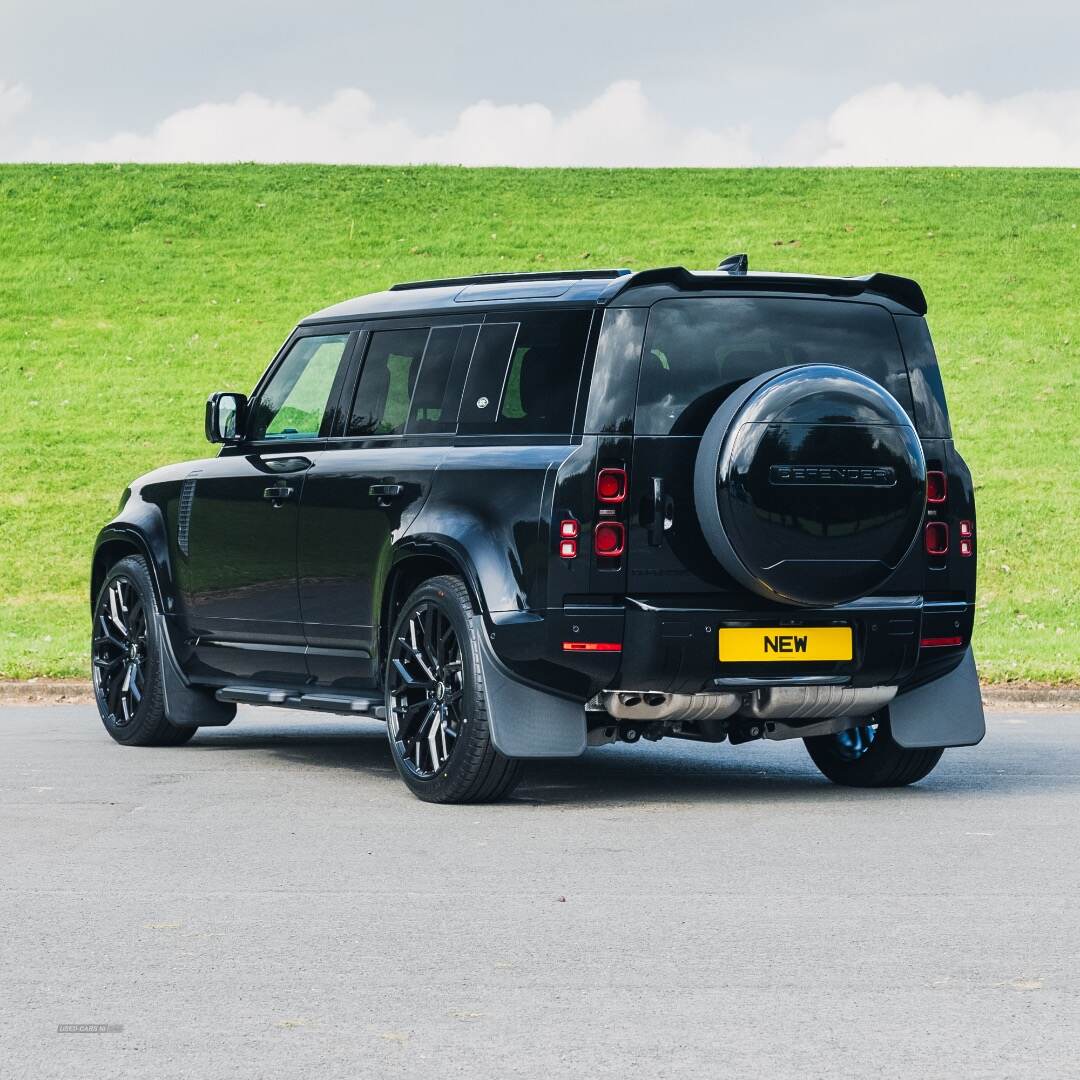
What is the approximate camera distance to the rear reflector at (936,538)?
8.88m

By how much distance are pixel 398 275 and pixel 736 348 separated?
25.9 m

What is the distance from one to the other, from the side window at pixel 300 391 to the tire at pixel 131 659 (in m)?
1.15

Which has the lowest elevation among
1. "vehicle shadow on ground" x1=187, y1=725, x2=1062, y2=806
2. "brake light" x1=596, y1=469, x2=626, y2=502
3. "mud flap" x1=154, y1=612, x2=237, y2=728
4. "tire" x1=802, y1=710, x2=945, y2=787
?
"vehicle shadow on ground" x1=187, y1=725, x2=1062, y2=806

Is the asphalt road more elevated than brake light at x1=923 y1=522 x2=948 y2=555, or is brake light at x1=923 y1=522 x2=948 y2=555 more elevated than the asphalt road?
brake light at x1=923 y1=522 x2=948 y2=555

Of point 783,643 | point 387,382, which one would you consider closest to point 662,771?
point 783,643

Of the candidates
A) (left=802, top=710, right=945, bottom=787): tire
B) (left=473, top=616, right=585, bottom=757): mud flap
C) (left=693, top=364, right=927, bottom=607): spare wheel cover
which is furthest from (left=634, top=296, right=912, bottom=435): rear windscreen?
(left=802, top=710, right=945, bottom=787): tire

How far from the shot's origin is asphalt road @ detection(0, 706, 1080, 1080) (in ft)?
15.9

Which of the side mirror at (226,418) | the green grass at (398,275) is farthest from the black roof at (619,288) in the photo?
the green grass at (398,275)

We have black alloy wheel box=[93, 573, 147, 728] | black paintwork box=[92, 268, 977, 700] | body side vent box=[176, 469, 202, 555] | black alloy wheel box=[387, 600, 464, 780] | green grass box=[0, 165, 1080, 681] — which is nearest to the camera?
black paintwork box=[92, 268, 977, 700]

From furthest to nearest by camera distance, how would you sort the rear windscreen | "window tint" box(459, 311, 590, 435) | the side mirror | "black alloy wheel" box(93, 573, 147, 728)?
"black alloy wheel" box(93, 573, 147, 728) < the side mirror < "window tint" box(459, 311, 590, 435) < the rear windscreen

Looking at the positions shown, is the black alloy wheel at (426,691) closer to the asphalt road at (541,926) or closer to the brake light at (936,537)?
the asphalt road at (541,926)

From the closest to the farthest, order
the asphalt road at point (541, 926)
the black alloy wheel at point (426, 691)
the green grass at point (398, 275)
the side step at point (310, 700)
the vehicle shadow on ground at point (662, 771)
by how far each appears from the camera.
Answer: the asphalt road at point (541, 926) → the black alloy wheel at point (426, 691) → the side step at point (310, 700) → the vehicle shadow on ground at point (662, 771) → the green grass at point (398, 275)

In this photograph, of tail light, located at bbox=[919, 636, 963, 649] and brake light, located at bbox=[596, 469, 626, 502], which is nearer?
brake light, located at bbox=[596, 469, 626, 502]

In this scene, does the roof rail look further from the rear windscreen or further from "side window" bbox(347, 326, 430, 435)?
the rear windscreen
